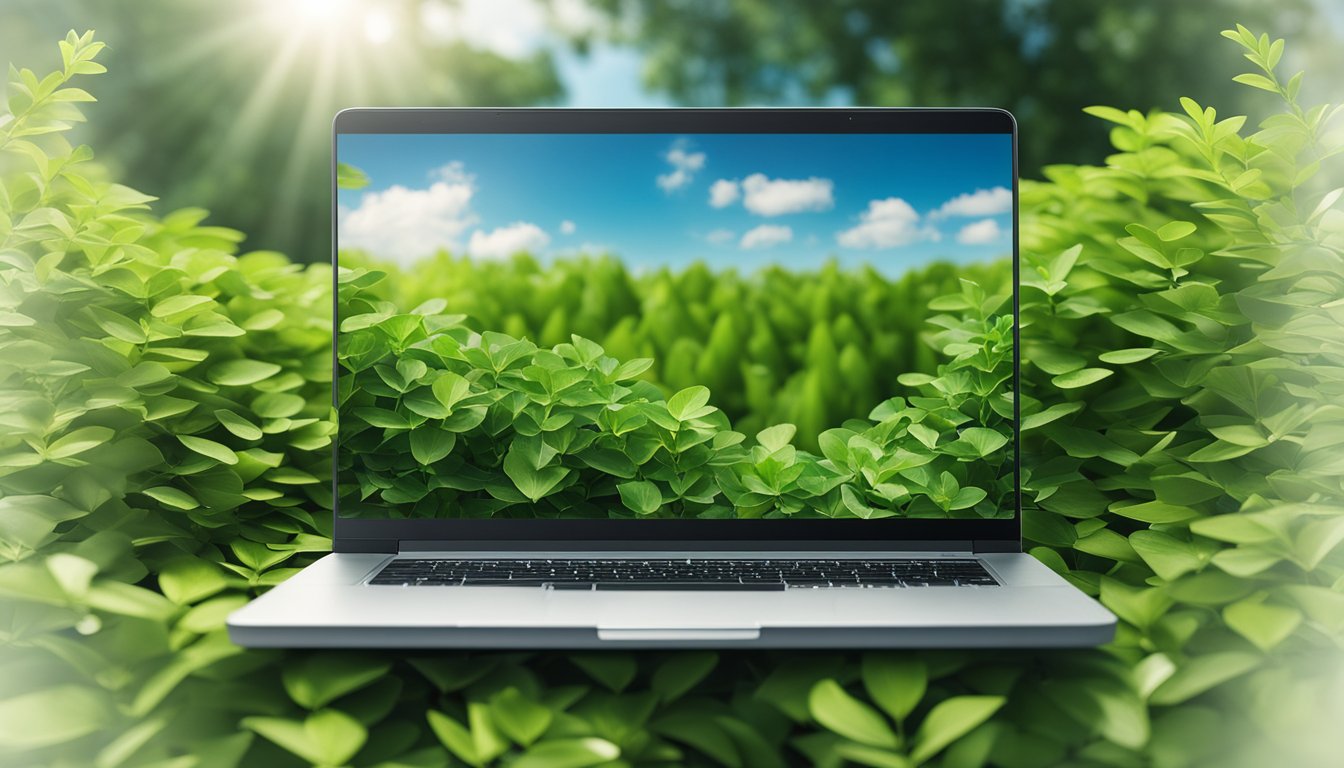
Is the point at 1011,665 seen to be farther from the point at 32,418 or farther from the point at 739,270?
the point at 32,418

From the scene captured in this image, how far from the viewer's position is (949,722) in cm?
58

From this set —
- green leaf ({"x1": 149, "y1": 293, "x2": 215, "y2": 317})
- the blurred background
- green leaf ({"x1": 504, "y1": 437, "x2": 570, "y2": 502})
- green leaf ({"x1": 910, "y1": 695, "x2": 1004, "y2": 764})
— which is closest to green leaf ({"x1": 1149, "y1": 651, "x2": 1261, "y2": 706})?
green leaf ({"x1": 910, "y1": 695, "x2": 1004, "y2": 764})

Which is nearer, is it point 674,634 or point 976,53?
point 674,634

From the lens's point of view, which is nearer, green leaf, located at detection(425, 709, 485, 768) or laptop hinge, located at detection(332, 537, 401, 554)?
green leaf, located at detection(425, 709, 485, 768)

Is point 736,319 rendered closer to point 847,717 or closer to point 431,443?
point 431,443

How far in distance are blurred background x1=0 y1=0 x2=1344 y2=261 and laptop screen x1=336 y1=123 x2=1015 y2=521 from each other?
16.7ft

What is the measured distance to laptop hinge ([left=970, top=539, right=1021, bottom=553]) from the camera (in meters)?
0.83

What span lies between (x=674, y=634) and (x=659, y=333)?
418 mm

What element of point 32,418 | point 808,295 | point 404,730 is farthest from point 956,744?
point 32,418

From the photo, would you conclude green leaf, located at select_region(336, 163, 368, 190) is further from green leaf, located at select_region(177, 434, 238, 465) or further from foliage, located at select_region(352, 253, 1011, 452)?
green leaf, located at select_region(177, 434, 238, 465)

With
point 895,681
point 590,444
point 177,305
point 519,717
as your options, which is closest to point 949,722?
point 895,681

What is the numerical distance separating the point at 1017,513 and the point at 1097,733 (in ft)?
0.87

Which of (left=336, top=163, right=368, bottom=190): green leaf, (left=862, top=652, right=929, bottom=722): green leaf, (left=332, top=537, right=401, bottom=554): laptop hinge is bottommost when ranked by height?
(left=862, top=652, right=929, bottom=722): green leaf

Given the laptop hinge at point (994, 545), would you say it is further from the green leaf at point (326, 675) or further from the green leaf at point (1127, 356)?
the green leaf at point (326, 675)
